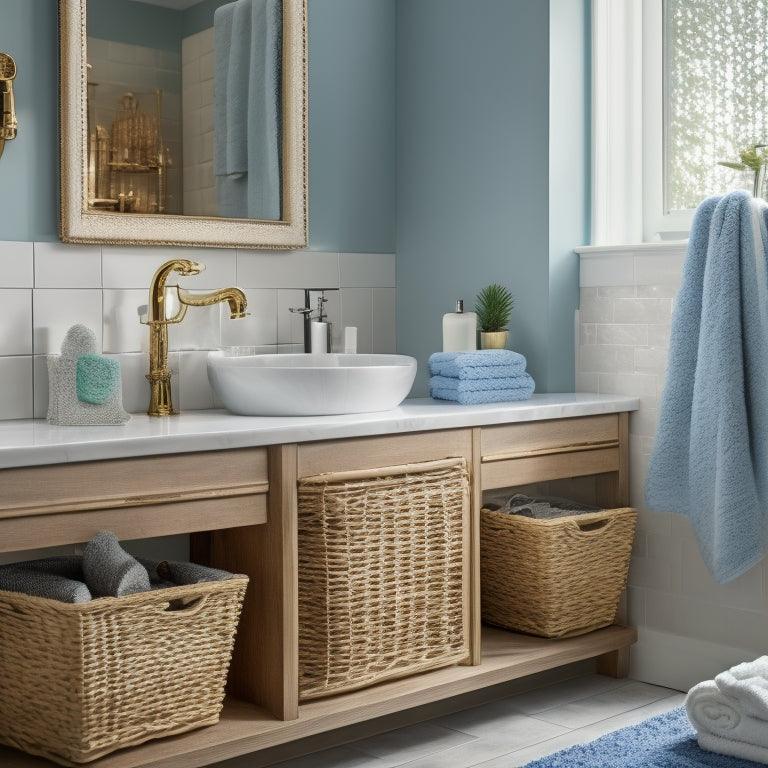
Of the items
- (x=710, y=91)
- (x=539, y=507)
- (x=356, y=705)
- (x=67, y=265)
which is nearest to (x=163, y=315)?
(x=67, y=265)

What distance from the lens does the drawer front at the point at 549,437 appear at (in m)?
2.60

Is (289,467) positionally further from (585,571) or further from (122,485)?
(585,571)

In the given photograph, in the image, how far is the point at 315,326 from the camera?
2.80m

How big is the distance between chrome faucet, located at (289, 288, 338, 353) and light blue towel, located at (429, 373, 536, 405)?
11.2 inches

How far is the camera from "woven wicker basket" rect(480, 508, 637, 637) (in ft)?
8.78

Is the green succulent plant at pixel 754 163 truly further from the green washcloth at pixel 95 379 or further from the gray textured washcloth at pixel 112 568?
the gray textured washcloth at pixel 112 568

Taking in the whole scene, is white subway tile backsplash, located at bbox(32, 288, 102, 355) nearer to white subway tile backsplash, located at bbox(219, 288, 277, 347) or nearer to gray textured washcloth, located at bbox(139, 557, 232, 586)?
white subway tile backsplash, located at bbox(219, 288, 277, 347)

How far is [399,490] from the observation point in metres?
2.38

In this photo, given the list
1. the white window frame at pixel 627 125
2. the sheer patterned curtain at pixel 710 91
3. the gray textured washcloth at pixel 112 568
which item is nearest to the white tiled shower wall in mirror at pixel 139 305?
the gray textured washcloth at pixel 112 568

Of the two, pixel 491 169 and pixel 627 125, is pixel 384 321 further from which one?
pixel 627 125

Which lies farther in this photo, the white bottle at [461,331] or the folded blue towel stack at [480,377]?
the white bottle at [461,331]

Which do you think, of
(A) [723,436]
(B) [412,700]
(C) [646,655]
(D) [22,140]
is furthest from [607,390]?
(D) [22,140]

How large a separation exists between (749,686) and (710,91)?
152 cm

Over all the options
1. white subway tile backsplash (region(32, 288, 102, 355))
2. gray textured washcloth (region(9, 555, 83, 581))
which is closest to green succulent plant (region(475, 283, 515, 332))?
white subway tile backsplash (region(32, 288, 102, 355))
